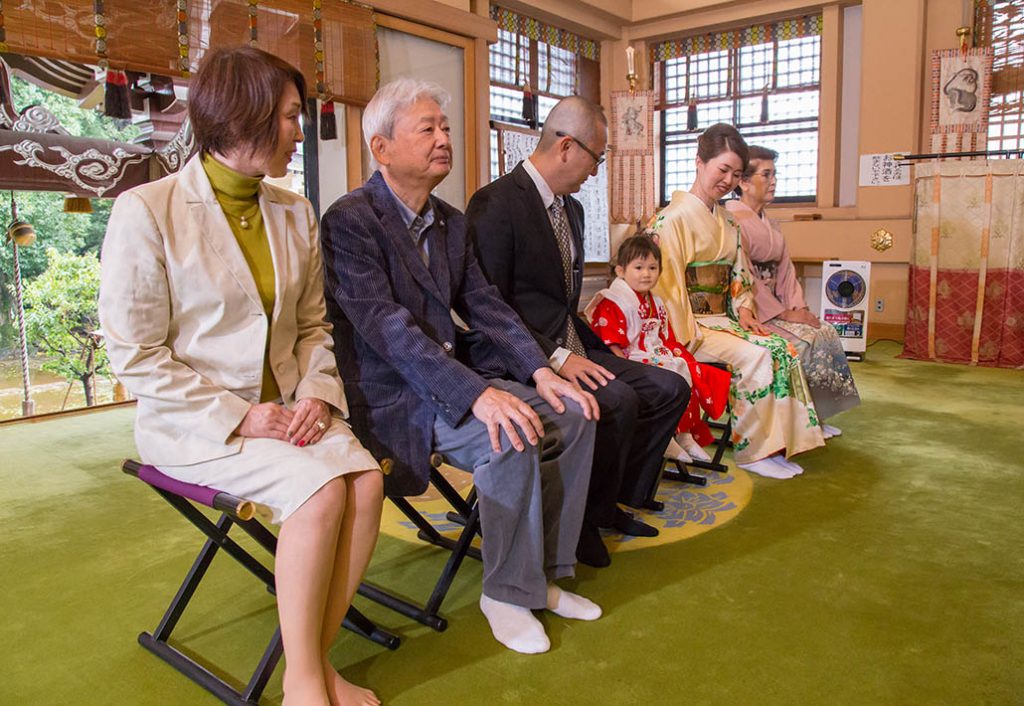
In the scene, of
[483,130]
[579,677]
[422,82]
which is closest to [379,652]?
[579,677]

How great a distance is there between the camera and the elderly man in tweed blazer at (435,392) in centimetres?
185

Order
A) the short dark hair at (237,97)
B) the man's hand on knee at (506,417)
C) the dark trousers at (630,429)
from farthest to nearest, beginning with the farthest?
the dark trousers at (630,429)
the man's hand on knee at (506,417)
the short dark hair at (237,97)

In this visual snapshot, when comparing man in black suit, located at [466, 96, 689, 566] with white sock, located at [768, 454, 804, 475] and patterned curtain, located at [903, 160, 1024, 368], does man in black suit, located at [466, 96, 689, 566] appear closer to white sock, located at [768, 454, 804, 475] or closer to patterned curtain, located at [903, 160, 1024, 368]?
white sock, located at [768, 454, 804, 475]

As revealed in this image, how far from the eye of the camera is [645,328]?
2928 millimetres

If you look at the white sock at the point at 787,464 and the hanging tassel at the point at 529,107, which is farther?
the hanging tassel at the point at 529,107

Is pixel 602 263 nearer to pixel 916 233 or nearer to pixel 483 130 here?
pixel 483 130

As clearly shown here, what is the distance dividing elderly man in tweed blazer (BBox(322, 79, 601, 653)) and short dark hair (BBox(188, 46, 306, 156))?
0.31 m

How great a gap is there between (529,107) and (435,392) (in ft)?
17.3

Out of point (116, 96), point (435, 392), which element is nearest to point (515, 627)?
point (435, 392)

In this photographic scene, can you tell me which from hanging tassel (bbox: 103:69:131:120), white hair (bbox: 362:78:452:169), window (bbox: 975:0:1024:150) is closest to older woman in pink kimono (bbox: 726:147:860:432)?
white hair (bbox: 362:78:452:169)

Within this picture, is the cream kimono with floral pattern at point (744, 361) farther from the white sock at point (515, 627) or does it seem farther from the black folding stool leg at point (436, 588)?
the white sock at point (515, 627)

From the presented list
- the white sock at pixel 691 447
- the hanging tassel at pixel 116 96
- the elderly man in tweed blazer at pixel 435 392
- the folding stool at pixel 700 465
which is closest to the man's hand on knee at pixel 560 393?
the elderly man in tweed blazer at pixel 435 392

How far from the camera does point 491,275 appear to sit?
7.66 ft

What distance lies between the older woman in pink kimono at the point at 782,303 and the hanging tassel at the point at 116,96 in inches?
107
